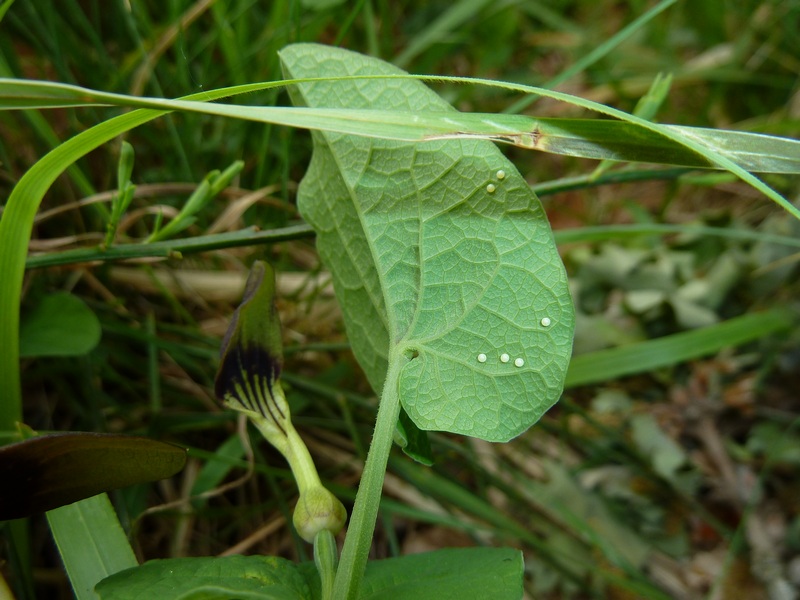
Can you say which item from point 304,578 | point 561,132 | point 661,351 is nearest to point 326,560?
point 304,578

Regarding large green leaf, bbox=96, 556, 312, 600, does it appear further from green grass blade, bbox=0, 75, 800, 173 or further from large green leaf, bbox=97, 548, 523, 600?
green grass blade, bbox=0, 75, 800, 173

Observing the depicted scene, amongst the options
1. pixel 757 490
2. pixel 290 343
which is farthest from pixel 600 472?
pixel 290 343

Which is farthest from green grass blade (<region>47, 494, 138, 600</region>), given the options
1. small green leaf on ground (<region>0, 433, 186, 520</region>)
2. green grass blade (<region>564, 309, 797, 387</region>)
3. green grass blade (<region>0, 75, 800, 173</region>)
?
green grass blade (<region>564, 309, 797, 387</region>)

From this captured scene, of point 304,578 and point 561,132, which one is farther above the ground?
point 561,132

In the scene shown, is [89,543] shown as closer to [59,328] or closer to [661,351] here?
[59,328]

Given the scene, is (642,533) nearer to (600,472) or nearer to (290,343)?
(600,472)

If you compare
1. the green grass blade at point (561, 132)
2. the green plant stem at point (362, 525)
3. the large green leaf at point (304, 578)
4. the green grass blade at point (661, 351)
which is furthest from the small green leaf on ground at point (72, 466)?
the green grass blade at point (661, 351)
